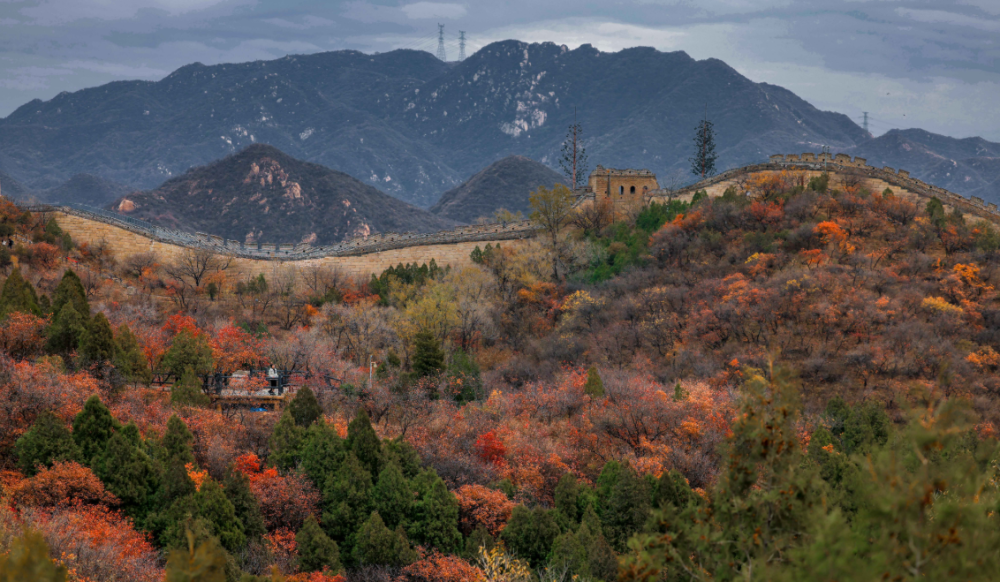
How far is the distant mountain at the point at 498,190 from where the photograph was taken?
144 m

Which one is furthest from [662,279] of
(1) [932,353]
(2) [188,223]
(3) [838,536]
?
(2) [188,223]

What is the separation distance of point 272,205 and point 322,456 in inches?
4245

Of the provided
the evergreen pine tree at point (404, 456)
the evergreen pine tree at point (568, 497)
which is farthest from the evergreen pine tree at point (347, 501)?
the evergreen pine tree at point (568, 497)

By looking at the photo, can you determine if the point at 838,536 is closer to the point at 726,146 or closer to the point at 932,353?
the point at 932,353

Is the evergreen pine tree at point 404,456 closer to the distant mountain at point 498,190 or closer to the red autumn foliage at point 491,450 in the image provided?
the red autumn foliage at point 491,450

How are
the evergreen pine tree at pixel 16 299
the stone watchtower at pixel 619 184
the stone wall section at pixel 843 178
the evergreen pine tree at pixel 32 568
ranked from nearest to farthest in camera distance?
the evergreen pine tree at pixel 32 568
the evergreen pine tree at pixel 16 299
the stone wall section at pixel 843 178
the stone watchtower at pixel 619 184

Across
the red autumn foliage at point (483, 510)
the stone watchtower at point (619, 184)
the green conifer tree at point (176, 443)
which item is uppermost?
the stone watchtower at point (619, 184)

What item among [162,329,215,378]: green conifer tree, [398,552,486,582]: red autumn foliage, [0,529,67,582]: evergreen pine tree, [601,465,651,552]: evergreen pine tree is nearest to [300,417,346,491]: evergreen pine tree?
[398,552,486,582]: red autumn foliage

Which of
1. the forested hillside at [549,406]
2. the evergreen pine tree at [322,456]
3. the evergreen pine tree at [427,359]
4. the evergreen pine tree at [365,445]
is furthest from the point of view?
the evergreen pine tree at [427,359]

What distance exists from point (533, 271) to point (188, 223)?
3314 inches

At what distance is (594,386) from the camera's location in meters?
37.7

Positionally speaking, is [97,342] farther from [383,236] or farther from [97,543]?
[383,236]

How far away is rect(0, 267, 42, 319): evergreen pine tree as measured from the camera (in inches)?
1405

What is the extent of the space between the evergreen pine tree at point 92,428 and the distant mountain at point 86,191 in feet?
449
